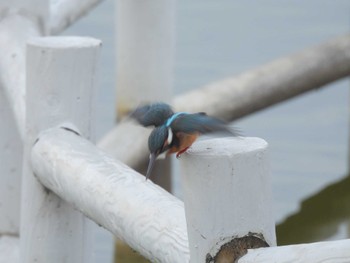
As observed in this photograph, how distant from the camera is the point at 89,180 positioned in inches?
95.7

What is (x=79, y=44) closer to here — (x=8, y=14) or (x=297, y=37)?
(x=8, y=14)

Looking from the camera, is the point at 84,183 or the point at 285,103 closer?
the point at 84,183

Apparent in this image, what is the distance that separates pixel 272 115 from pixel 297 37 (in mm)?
1058

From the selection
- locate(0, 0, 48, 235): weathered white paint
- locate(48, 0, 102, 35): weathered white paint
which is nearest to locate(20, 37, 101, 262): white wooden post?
locate(0, 0, 48, 235): weathered white paint

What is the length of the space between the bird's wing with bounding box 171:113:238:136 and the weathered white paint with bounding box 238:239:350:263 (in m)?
0.19

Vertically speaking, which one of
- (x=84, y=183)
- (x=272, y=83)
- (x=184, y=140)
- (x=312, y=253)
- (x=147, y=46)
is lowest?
(x=272, y=83)

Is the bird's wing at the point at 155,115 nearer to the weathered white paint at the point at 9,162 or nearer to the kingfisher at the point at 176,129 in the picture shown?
the kingfisher at the point at 176,129

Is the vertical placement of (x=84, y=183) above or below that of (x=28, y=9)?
below

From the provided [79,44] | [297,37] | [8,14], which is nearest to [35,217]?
[79,44]

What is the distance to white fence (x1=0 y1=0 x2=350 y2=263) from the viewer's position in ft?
6.03

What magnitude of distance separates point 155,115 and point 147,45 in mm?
3245

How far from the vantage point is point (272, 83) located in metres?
5.70

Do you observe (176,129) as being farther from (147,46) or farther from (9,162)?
(147,46)

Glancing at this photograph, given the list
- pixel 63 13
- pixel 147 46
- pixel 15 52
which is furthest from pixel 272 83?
pixel 15 52
